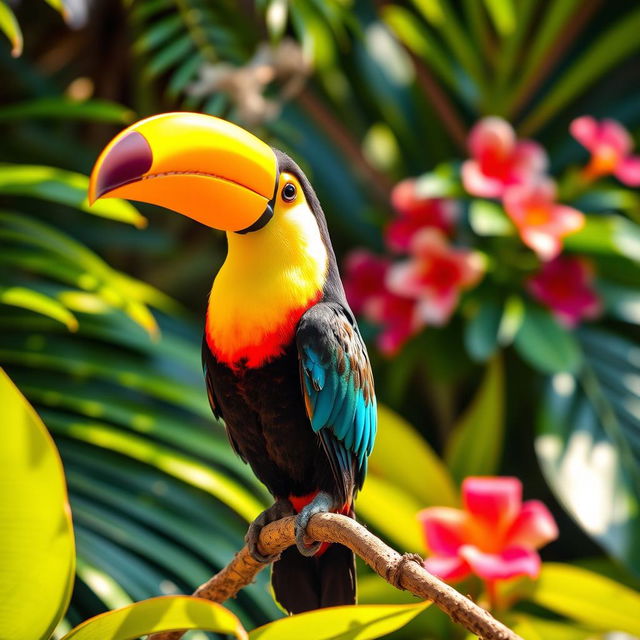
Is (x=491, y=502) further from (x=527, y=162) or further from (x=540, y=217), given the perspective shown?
(x=527, y=162)

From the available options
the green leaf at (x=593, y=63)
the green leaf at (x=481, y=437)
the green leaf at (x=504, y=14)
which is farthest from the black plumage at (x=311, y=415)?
the green leaf at (x=593, y=63)

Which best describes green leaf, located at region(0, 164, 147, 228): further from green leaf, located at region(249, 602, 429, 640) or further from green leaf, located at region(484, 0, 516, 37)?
green leaf, located at region(484, 0, 516, 37)

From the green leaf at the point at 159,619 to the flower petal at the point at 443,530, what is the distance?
0.64 meters

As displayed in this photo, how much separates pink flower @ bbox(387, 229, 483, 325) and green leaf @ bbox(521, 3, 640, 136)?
533 millimetres

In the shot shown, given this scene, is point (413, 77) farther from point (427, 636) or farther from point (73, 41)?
point (427, 636)

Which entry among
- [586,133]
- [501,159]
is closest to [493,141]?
[501,159]

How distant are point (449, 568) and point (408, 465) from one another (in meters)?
0.34

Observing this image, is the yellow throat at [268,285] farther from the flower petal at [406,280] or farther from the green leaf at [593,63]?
the green leaf at [593,63]

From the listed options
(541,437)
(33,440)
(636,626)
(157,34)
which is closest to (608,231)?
(541,437)

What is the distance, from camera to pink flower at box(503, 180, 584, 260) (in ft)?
5.25

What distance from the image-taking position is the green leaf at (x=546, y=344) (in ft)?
5.28

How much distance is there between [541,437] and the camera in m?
1.61

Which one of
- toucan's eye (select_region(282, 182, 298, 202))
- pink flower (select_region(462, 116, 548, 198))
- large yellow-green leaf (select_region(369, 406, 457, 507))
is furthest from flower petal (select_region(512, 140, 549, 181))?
toucan's eye (select_region(282, 182, 298, 202))

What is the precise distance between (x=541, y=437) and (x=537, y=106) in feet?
3.07
